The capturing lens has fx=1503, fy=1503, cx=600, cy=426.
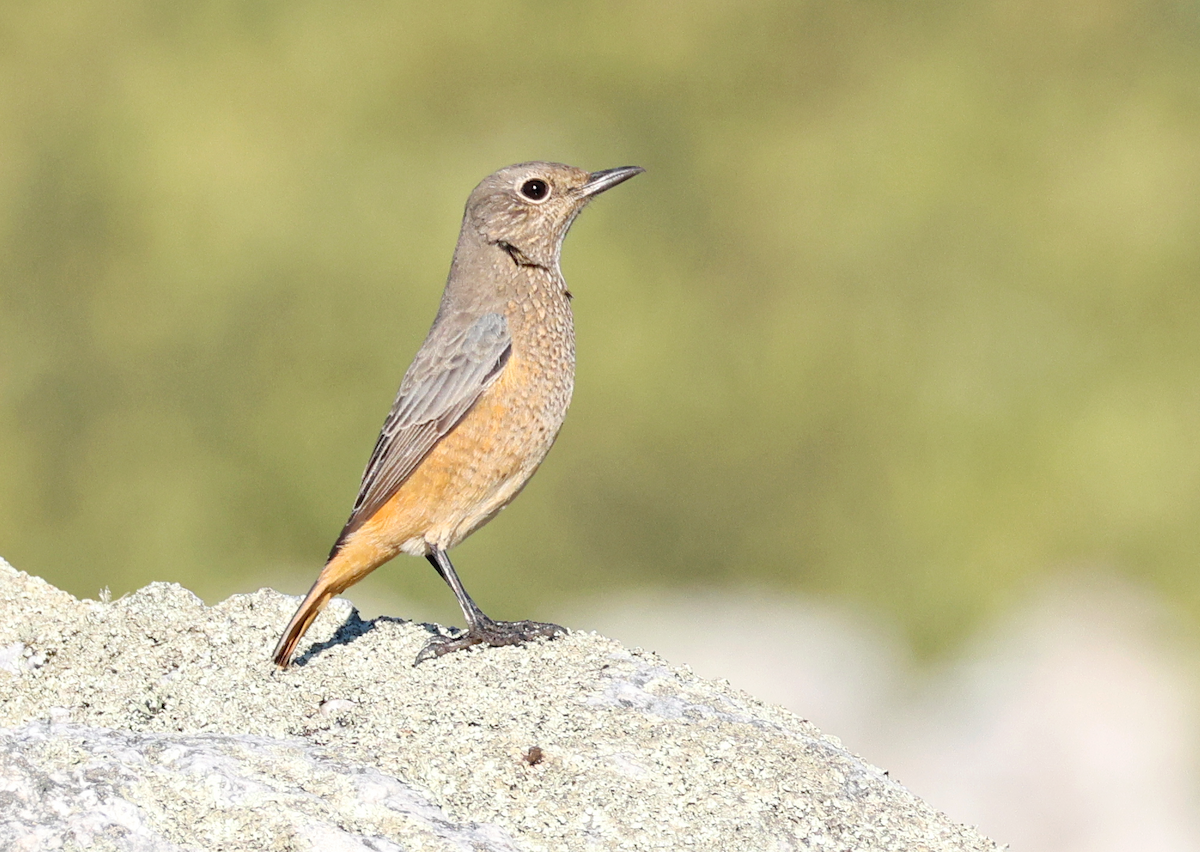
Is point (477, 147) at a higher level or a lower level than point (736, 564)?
higher

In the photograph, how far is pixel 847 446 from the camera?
37.7ft

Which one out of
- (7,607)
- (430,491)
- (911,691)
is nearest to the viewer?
(7,607)

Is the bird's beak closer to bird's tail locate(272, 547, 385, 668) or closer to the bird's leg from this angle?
the bird's leg

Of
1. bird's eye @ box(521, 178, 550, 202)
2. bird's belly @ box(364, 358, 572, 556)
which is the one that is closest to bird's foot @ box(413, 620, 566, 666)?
bird's belly @ box(364, 358, 572, 556)

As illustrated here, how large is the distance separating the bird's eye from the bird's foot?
6.28ft

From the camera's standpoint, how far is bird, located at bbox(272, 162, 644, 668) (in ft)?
18.7

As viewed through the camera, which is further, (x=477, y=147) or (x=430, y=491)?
(x=477, y=147)

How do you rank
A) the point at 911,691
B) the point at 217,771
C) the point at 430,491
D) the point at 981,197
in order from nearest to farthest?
1. the point at 217,771
2. the point at 430,491
3. the point at 911,691
4. the point at 981,197

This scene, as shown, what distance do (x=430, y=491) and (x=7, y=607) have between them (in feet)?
5.43

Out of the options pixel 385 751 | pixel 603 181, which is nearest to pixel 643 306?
pixel 603 181

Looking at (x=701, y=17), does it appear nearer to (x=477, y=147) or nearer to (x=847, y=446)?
(x=477, y=147)

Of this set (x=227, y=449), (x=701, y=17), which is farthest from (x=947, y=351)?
(x=227, y=449)

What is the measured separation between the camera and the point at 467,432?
576 centimetres

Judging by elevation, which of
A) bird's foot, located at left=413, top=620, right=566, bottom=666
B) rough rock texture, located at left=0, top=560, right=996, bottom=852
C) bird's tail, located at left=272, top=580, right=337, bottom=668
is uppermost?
bird's foot, located at left=413, top=620, right=566, bottom=666
